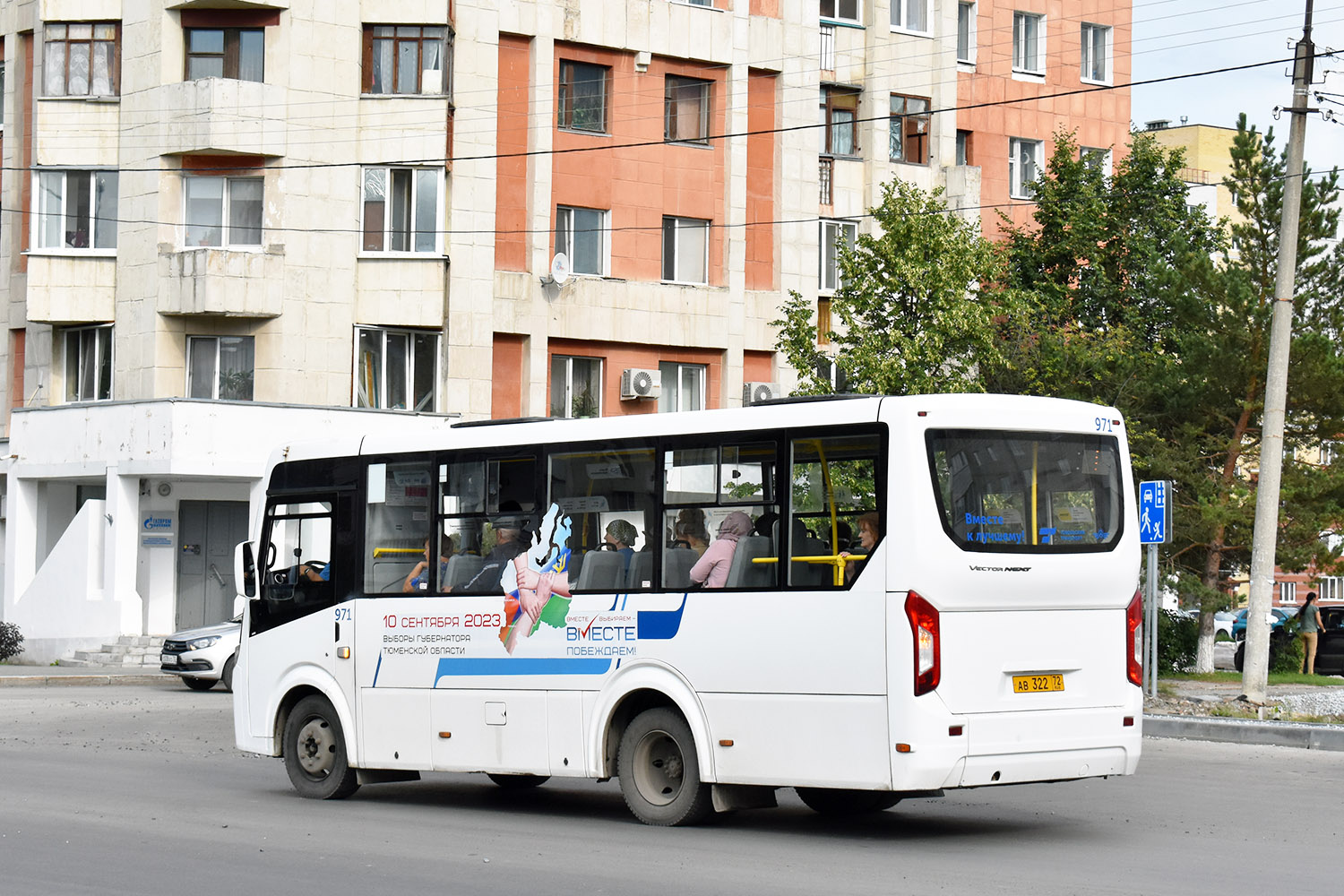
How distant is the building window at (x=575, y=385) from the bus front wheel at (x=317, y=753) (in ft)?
81.7

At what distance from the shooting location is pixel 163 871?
35.8ft

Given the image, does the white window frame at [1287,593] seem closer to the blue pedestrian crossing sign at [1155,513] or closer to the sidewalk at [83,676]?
the sidewalk at [83,676]

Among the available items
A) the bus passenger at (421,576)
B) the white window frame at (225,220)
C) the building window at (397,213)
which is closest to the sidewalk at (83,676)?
the white window frame at (225,220)

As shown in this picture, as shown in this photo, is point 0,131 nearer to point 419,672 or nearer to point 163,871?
point 419,672

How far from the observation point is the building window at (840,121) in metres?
45.4

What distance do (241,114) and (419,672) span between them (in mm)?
25630

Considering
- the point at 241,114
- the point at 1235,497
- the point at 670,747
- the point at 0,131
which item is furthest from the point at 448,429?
the point at 0,131

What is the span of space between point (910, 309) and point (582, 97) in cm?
912

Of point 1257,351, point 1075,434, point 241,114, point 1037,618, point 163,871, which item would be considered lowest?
point 163,871

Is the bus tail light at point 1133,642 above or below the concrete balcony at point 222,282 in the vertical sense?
below

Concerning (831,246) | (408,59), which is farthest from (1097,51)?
(408,59)

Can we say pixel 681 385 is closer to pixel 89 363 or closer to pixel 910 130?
pixel 910 130

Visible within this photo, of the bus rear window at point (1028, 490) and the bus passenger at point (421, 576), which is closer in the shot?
the bus rear window at point (1028, 490)

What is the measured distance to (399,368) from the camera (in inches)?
1543
